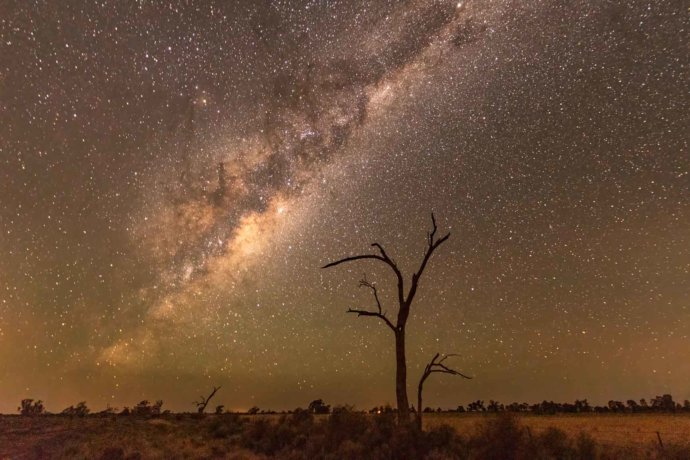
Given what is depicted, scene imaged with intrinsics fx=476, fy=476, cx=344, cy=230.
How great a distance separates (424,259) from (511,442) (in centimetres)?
700

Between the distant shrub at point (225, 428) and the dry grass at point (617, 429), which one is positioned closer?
the dry grass at point (617, 429)

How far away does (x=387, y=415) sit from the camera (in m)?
18.6

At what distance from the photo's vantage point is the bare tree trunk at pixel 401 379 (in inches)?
655

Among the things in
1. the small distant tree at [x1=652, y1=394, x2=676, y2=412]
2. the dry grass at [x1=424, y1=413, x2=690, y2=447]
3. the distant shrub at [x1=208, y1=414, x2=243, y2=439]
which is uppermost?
the small distant tree at [x1=652, y1=394, x2=676, y2=412]

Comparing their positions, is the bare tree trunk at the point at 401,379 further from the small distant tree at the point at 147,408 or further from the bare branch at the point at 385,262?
the small distant tree at the point at 147,408

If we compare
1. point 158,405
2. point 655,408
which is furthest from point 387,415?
point 655,408

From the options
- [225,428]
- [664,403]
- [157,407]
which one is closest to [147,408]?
[157,407]

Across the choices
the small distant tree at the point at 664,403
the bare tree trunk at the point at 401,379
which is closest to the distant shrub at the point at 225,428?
the bare tree trunk at the point at 401,379

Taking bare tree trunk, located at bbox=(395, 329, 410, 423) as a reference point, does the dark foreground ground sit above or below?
below

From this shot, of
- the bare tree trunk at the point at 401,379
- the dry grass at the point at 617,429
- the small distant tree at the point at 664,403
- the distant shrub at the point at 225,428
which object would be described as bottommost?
the distant shrub at the point at 225,428

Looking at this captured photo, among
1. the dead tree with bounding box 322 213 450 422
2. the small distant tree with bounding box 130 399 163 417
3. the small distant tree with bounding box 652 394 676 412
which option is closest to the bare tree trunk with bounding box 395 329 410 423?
the dead tree with bounding box 322 213 450 422

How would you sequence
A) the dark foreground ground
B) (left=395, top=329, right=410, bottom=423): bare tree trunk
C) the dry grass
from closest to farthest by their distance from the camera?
the dark foreground ground, (left=395, top=329, right=410, bottom=423): bare tree trunk, the dry grass

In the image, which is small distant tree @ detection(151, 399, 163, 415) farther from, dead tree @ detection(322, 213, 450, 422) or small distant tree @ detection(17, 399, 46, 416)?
dead tree @ detection(322, 213, 450, 422)

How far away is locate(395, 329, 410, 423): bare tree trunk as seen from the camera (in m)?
16.6
